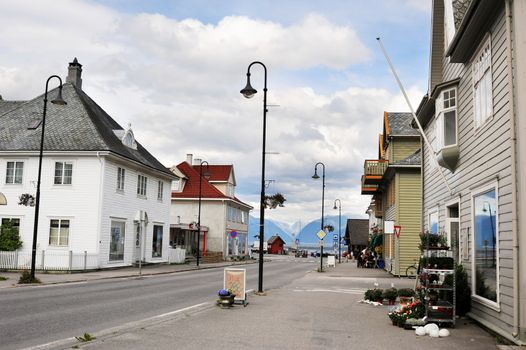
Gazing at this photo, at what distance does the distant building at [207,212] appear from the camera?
54634mm

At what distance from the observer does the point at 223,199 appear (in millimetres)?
56781

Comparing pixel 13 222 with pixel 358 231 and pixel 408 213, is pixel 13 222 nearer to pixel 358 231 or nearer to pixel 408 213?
pixel 408 213

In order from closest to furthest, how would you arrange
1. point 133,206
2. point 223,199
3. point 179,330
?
point 179,330
point 133,206
point 223,199

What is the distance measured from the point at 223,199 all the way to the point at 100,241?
2691 cm

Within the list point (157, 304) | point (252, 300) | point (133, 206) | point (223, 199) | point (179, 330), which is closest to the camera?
point (179, 330)

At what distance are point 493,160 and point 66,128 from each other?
26679 mm

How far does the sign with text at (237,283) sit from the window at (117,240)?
61.6 ft

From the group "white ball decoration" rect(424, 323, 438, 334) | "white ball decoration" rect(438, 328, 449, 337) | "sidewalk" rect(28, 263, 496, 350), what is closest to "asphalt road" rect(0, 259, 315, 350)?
"sidewalk" rect(28, 263, 496, 350)

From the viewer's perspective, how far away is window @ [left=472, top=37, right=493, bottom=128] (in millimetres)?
11523

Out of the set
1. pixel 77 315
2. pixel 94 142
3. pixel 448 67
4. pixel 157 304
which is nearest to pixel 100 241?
pixel 94 142

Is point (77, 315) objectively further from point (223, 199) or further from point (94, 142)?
point (223, 199)

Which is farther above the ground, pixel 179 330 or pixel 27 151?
pixel 27 151

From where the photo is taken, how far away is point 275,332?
34.3 ft

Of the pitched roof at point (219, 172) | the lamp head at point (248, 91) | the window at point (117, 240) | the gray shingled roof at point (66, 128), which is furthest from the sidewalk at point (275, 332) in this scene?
the pitched roof at point (219, 172)
